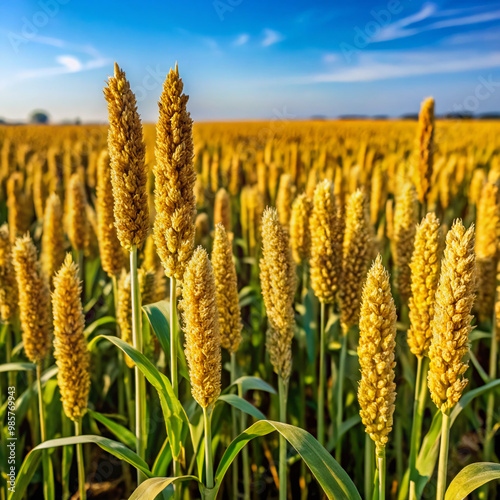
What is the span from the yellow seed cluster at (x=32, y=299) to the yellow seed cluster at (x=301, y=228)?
1492 millimetres

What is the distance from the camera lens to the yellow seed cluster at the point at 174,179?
156 cm

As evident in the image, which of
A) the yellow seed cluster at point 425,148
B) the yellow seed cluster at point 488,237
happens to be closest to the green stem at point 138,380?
the yellow seed cluster at point 488,237

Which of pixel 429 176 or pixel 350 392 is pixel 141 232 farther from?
pixel 429 176

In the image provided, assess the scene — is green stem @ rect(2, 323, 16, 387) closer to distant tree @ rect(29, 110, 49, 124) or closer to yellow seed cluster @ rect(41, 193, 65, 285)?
yellow seed cluster @ rect(41, 193, 65, 285)

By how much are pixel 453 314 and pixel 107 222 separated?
1.97 metres

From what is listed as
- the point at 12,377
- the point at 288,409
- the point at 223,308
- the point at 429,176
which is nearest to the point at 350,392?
the point at 288,409

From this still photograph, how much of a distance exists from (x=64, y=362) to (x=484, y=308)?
2611mm

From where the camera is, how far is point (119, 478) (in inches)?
129

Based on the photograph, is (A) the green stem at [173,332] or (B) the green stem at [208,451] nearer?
(B) the green stem at [208,451]

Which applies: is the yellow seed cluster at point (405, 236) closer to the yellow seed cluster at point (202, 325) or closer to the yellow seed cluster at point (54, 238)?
the yellow seed cluster at point (202, 325)

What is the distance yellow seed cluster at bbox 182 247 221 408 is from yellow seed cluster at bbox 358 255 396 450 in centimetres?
48

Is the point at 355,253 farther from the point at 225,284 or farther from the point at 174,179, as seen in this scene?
the point at 174,179

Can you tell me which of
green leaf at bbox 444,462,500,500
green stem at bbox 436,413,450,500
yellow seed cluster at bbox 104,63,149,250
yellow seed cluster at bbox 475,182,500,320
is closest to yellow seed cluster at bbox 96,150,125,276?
yellow seed cluster at bbox 104,63,149,250

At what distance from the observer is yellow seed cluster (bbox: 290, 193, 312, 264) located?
283cm
